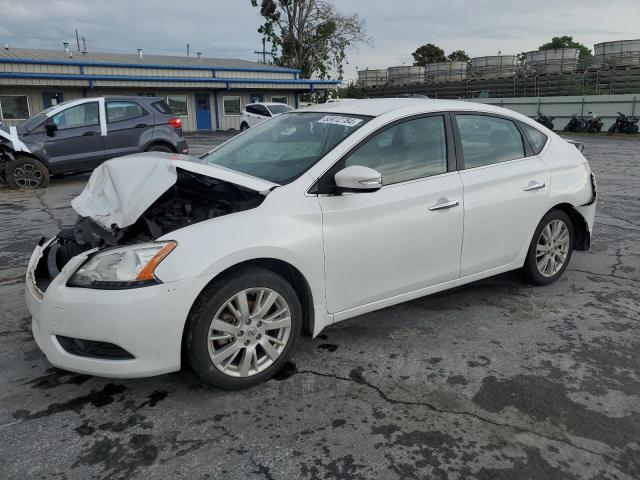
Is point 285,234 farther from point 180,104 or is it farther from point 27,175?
point 180,104

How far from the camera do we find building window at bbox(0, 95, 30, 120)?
24.8 m

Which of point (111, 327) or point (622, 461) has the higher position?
point (111, 327)

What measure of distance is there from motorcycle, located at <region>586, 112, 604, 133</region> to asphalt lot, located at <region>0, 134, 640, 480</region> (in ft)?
81.2

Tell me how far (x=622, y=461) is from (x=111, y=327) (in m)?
2.50

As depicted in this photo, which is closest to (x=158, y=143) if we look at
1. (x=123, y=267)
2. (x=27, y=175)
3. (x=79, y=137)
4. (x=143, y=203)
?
(x=79, y=137)

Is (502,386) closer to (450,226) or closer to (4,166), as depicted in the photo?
(450,226)

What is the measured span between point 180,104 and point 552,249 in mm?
29267

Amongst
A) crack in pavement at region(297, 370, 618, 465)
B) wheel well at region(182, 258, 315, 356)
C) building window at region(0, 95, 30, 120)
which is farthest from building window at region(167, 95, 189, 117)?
crack in pavement at region(297, 370, 618, 465)

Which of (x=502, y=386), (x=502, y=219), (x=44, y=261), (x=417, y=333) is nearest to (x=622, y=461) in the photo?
(x=502, y=386)

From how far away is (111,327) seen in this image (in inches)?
104

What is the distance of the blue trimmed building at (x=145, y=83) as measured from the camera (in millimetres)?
24953

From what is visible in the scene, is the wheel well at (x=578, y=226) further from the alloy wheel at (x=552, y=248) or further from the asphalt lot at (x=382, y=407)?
the asphalt lot at (x=382, y=407)

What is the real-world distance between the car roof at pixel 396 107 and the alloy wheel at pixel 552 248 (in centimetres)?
108

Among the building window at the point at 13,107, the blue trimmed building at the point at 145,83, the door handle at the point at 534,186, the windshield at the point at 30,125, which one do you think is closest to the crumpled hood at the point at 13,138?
the windshield at the point at 30,125
